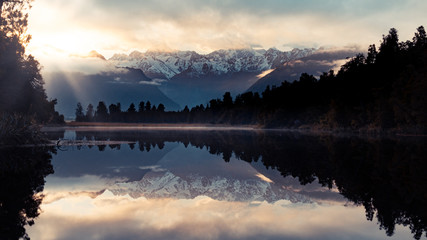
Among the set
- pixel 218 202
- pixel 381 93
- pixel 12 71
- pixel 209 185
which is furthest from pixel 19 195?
pixel 381 93

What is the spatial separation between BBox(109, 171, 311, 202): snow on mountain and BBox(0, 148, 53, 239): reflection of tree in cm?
392

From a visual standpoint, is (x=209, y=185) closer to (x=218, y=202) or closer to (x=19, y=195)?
(x=218, y=202)

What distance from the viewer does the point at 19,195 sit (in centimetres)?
1675

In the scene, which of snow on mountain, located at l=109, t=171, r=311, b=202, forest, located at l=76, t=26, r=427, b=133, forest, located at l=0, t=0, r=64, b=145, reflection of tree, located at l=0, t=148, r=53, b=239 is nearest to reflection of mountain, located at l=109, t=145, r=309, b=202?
snow on mountain, located at l=109, t=171, r=311, b=202

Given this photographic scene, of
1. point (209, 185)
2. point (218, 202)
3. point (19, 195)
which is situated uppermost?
point (19, 195)

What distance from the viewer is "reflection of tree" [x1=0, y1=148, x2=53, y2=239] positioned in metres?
11.8

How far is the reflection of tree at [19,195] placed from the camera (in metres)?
11.8

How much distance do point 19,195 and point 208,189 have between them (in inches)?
338

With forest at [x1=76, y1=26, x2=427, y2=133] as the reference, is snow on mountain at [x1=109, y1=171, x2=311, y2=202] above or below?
below

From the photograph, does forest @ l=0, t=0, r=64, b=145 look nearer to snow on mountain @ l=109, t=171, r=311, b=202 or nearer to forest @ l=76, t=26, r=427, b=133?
snow on mountain @ l=109, t=171, r=311, b=202

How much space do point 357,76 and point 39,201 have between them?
103 m

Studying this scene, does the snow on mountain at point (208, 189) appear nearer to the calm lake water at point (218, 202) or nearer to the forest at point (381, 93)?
the calm lake water at point (218, 202)

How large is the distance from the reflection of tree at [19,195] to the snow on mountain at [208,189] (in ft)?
12.9

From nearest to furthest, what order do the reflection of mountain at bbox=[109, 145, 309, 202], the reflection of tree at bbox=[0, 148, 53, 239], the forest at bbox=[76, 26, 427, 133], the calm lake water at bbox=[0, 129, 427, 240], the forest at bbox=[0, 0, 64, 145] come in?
the calm lake water at bbox=[0, 129, 427, 240], the reflection of tree at bbox=[0, 148, 53, 239], the reflection of mountain at bbox=[109, 145, 309, 202], the forest at bbox=[0, 0, 64, 145], the forest at bbox=[76, 26, 427, 133]
